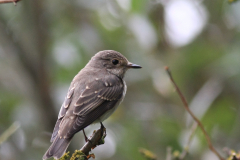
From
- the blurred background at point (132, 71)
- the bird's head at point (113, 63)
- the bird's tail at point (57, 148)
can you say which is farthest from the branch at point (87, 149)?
the blurred background at point (132, 71)

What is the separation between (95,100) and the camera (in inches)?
177

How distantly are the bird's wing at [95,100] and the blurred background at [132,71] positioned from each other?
5.20 feet

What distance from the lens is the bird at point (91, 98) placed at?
3.94 metres

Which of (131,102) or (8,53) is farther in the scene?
(131,102)

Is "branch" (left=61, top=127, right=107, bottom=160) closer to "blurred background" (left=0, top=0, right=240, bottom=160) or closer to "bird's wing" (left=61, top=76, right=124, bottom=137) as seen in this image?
"bird's wing" (left=61, top=76, right=124, bottom=137)

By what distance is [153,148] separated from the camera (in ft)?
22.5

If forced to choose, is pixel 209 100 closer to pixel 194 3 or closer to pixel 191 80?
pixel 191 80

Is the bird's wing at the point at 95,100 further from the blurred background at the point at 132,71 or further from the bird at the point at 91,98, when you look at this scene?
the blurred background at the point at 132,71

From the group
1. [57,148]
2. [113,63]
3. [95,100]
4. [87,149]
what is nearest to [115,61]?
[113,63]

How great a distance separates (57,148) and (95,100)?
3.10 ft

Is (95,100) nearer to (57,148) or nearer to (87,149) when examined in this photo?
(57,148)

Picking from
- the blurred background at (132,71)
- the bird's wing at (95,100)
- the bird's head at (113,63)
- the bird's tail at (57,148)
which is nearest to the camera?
the bird's tail at (57,148)

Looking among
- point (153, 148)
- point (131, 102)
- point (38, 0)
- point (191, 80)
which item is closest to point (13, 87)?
point (38, 0)

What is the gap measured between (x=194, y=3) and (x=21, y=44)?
10.3ft
